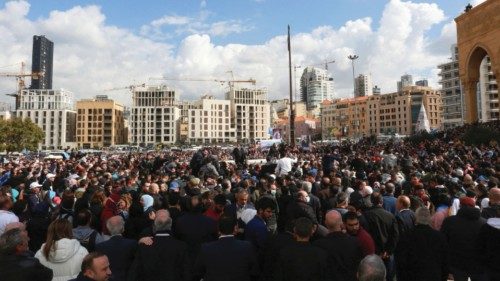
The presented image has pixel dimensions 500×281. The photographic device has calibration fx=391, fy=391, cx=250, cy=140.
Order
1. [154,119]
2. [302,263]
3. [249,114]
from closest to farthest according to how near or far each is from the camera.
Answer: [302,263]
[154,119]
[249,114]

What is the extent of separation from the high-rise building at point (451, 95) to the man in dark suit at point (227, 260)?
366ft

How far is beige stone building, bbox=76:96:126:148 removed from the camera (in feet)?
427

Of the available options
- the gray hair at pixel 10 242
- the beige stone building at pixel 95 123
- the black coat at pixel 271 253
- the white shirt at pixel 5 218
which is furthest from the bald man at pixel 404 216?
the beige stone building at pixel 95 123

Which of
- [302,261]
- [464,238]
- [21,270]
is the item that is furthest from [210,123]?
[21,270]

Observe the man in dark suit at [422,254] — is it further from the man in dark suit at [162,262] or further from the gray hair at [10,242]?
the gray hair at [10,242]

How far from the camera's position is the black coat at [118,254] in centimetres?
445

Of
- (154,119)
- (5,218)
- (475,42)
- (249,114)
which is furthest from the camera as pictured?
(249,114)

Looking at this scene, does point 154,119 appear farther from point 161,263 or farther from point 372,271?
point 372,271

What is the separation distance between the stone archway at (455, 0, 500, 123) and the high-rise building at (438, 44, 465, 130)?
247 feet

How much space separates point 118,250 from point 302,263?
2118 mm

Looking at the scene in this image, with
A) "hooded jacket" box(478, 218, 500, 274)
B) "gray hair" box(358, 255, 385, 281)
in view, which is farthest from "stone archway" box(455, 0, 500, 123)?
"gray hair" box(358, 255, 385, 281)

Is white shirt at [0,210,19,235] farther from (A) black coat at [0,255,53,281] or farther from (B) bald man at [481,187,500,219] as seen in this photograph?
(B) bald man at [481,187,500,219]

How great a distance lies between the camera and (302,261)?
3855mm

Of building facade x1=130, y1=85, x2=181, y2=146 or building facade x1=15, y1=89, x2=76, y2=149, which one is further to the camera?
building facade x1=130, y1=85, x2=181, y2=146
